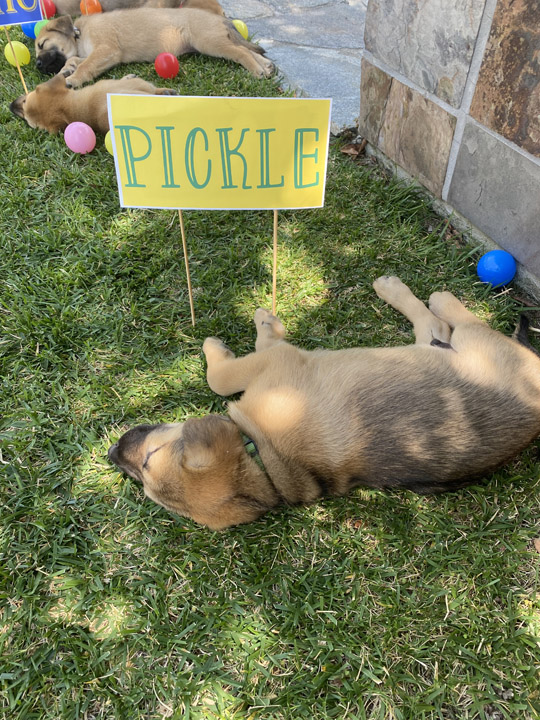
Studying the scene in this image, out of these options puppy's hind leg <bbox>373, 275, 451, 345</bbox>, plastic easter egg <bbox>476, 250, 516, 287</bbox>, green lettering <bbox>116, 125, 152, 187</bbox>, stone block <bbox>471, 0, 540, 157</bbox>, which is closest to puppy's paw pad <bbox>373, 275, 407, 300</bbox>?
puppy's hind leg <bbox>373, 275, 451, 345</bbox>

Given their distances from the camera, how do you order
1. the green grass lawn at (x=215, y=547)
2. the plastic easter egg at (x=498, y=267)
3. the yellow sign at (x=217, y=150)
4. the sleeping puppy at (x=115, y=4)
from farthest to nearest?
the sleeping puppy at (x=115, y=4)
the plastic easter egg at (x=498, y=267)
the yellow sign at (x=217, y=150)
the green grass lawn at (x=215, y=547)

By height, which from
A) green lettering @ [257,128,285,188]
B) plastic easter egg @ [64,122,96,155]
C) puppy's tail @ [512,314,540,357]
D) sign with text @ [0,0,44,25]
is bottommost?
puppy's tail @ [512,314,540,357]

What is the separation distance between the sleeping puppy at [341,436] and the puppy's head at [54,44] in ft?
14.5

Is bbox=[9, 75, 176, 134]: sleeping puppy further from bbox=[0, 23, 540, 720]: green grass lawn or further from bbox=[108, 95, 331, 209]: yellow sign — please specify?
bbox=[108, 95, 331, 209]: yellow sign

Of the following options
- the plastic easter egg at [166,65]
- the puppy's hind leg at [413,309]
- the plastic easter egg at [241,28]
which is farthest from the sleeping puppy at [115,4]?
the puppy's hind leg at [413,309]

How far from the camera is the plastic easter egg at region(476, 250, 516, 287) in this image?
10.0ft

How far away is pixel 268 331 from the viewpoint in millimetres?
2822

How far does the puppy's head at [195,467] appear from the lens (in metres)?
2.01

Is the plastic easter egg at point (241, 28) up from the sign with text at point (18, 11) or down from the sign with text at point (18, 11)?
down

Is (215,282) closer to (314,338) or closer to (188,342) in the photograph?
(188,342)

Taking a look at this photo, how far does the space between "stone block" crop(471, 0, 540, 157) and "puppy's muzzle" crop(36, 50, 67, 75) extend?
407cm

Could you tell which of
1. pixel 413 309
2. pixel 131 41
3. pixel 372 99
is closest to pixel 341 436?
pixel 413 309

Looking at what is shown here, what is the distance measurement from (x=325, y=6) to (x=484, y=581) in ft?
21.5

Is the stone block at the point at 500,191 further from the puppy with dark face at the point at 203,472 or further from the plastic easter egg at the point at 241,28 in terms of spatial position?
the plastic easter egg at the point at 241,28
